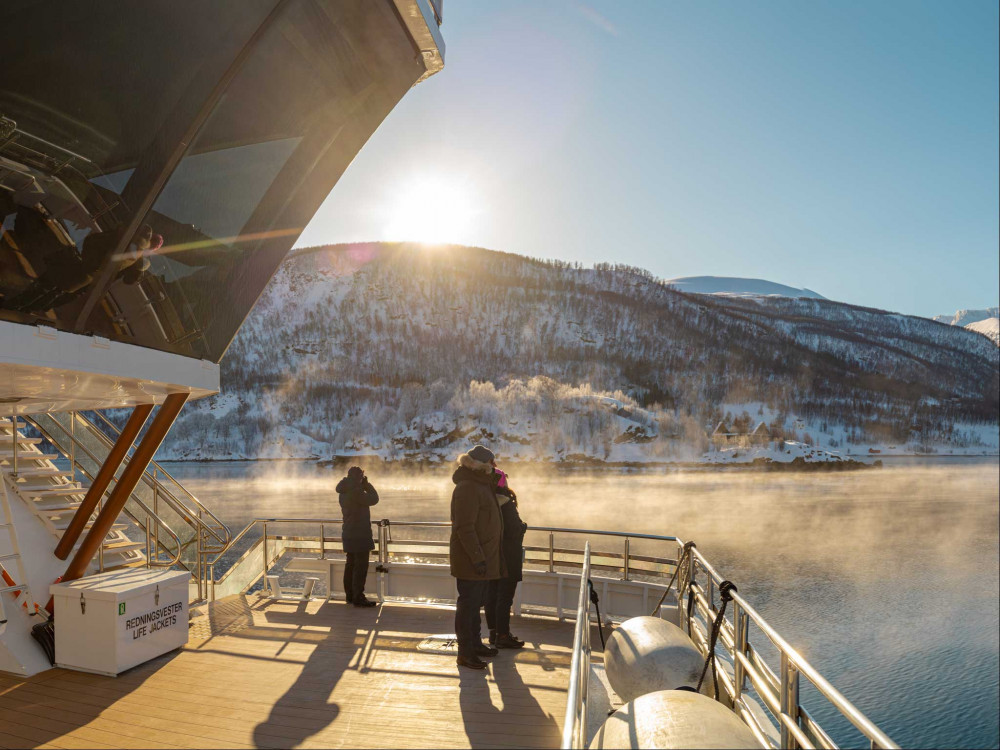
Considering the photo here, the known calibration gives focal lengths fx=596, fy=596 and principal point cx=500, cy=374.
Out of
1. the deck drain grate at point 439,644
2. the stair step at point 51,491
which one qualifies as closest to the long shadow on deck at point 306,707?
the deck drain grate at point 439,644

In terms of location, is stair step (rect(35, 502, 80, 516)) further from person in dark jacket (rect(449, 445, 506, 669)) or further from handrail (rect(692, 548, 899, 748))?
handrail (rect(692, 548, 899, 748))

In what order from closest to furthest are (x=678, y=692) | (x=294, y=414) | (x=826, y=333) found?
(x=678, y=692) → (x=294, y=414) → (x=826, y=333)

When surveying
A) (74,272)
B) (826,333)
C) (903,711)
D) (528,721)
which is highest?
(826,333)

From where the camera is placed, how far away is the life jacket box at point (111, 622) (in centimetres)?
416

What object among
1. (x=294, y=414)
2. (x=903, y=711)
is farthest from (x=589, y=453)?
(x=903, y=711)

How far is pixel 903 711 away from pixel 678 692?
2407 centimetres

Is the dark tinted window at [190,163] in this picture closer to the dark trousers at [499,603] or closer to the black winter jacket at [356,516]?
the black winter jacket at [356,516]

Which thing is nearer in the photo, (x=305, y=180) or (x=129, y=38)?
(x=129, y=38)

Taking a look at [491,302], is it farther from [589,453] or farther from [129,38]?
[129,38]

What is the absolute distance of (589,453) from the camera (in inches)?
3177

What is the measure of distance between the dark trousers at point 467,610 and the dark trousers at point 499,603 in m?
0.41

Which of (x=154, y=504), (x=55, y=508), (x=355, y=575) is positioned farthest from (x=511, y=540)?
(x=154, y=504)

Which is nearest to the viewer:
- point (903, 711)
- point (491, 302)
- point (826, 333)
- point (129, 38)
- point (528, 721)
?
point (528, 721)

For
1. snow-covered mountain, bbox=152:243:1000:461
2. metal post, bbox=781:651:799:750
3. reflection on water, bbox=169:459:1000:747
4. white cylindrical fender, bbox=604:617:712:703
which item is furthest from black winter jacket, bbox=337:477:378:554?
snow-covered mountain, bbox=152:243:1000:461
